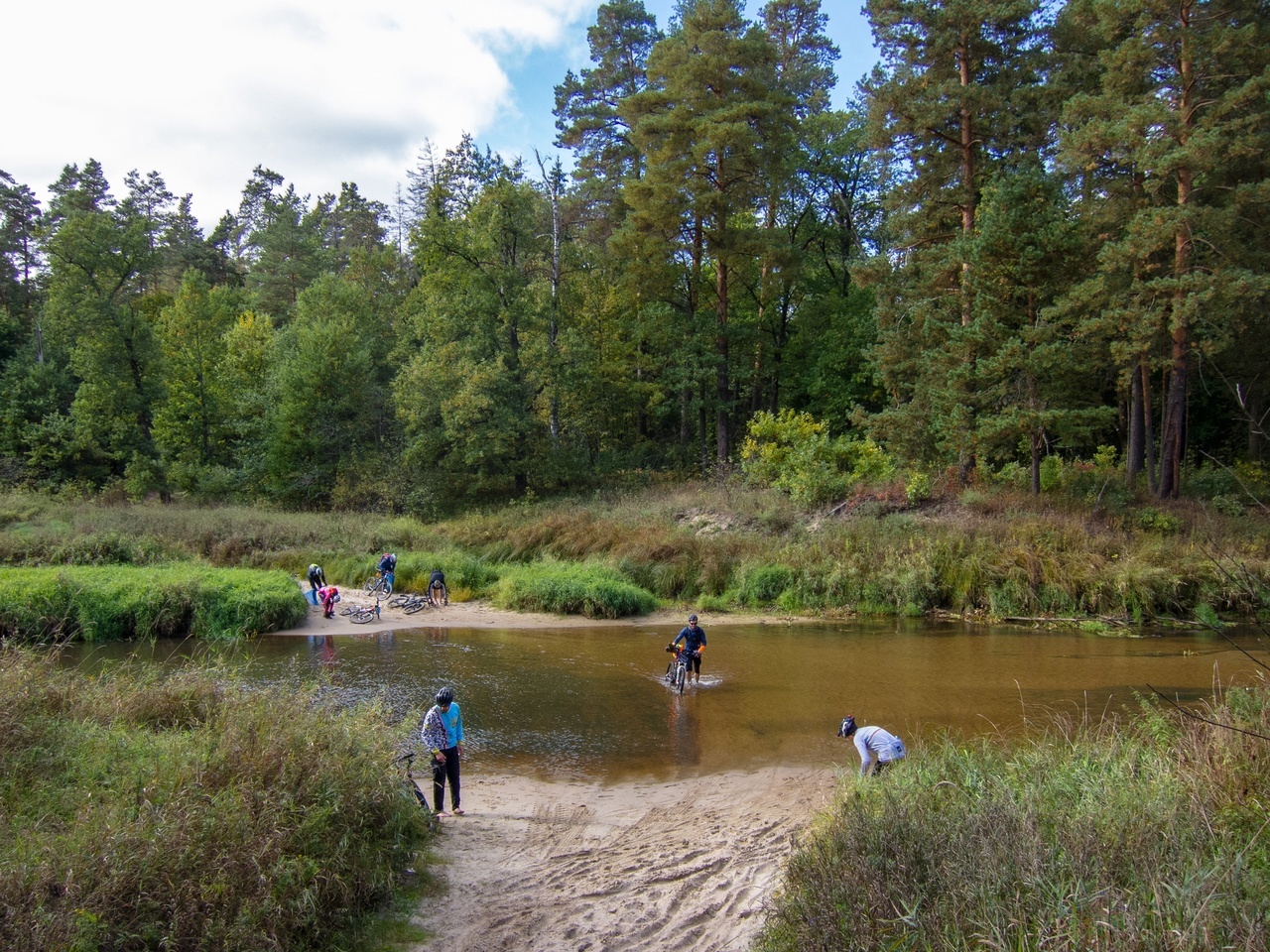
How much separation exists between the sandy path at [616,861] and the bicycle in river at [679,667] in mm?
4037

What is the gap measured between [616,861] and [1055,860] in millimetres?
4408

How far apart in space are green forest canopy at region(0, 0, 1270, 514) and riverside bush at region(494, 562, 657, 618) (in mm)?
10504

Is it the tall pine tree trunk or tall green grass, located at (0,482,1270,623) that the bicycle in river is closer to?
tall green grass, located at (0,482,1270,623)

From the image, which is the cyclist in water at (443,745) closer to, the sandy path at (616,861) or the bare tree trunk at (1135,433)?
the sandy path at (616,861)

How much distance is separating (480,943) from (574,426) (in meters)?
32.4

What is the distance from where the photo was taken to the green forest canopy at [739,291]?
868 inches

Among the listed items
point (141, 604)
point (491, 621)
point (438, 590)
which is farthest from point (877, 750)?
point (141, 604)

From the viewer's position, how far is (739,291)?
42125mm

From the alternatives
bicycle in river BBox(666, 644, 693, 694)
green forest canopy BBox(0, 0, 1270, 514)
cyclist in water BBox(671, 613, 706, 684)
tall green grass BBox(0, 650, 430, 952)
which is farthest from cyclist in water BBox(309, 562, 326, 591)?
tall green grass BBox(0, 650, 430, 952)

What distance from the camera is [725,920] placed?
655 cm

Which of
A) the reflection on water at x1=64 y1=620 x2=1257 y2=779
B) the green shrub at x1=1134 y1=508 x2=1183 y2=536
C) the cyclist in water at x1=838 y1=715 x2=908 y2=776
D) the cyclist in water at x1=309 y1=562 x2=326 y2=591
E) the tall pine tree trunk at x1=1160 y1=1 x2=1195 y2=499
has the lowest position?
the reflection on water at x1=64 y1=620 x2=1257 y2=779

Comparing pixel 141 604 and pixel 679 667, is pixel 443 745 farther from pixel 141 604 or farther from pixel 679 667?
pixel 141 604

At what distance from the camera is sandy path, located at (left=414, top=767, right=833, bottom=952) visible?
6.48m

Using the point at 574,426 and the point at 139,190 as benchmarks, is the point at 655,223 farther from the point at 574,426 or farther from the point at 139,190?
the point at 139,190
